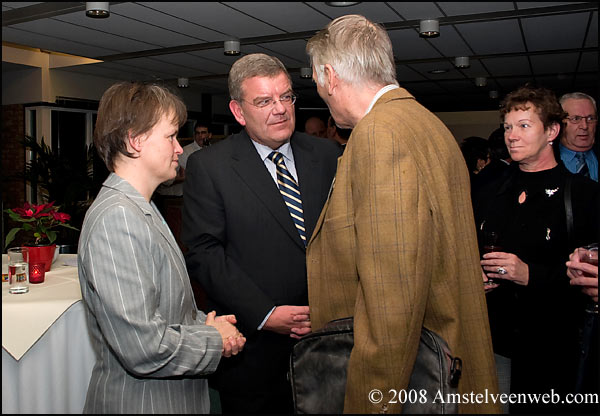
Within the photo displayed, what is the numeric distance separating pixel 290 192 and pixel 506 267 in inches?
34.3

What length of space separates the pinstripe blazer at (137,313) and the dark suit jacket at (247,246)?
40 centimetres

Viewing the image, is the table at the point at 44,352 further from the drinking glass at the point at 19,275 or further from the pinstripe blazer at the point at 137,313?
the pinstripe blazer at the point at 137,313

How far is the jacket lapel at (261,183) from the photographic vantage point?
2.05 m

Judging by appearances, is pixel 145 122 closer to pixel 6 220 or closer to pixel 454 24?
pixel 454 24

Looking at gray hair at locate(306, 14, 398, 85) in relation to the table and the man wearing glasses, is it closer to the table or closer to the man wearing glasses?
the table

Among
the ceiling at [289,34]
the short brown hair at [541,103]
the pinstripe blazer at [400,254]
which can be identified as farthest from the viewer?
the ceiling at [289,34]

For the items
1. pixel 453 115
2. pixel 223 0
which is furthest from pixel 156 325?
pixel 453 115

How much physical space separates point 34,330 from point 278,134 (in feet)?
4.12

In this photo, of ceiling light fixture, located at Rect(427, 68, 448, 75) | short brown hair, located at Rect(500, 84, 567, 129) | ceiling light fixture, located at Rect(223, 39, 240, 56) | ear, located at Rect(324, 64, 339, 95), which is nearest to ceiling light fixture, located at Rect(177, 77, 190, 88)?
ceiling light fixture, located at Rect(223, 39, 240, 56)

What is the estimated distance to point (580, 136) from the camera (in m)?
2.80

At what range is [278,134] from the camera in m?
2.10

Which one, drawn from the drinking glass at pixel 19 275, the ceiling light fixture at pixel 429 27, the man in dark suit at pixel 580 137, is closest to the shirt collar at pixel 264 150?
the drinking glass at pixel 19 275

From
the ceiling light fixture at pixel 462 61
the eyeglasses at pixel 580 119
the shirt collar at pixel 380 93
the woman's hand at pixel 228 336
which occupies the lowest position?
the woman's hand at pixel 228 336

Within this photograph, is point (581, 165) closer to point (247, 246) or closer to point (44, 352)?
point (247, 246)
